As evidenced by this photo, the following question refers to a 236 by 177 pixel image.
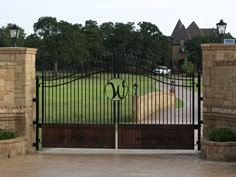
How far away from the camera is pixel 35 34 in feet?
325

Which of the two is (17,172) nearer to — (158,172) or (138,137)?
(158,172)

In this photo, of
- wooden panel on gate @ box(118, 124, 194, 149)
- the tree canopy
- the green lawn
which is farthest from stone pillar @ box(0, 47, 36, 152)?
the tree canopy

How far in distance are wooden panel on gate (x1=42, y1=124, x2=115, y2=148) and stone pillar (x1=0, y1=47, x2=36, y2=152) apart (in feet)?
1.85

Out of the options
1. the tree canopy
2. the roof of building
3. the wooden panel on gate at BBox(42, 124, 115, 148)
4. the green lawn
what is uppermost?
the roof of building

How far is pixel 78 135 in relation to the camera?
13.0 m

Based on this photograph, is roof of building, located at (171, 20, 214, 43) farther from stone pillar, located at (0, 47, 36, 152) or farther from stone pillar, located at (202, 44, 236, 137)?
stone pillar, located at (0, 47, 36, 152)

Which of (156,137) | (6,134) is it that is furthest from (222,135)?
(6,134)

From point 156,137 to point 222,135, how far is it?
1.81 metres

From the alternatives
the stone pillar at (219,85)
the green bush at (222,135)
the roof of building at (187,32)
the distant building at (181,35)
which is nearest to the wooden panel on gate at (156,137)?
the stone pillar at (219,85)

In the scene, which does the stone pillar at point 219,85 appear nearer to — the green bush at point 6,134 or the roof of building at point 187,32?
the green bush at point 6,134

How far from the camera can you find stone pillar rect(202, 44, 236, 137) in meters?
12.1

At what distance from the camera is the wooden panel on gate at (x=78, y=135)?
42.2 ft

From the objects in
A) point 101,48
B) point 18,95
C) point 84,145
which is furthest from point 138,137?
A: point 101,48

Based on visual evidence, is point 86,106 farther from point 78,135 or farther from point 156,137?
point 156,137
